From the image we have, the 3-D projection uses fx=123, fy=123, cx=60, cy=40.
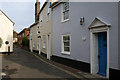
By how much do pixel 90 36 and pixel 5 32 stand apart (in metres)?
17.0

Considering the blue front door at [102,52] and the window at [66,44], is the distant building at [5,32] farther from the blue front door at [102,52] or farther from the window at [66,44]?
the blue front door at [102,52]

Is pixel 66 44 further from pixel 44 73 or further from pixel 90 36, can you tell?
pixel 44 73

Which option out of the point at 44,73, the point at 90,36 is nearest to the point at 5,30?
the point at 44,73

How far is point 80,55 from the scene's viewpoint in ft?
26.7

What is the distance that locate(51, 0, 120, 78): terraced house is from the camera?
5672mm

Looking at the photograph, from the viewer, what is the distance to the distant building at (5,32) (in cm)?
1990

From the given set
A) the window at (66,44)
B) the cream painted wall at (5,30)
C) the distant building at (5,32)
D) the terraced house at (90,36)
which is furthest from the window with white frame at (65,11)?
the cream painted wall at (5,30)

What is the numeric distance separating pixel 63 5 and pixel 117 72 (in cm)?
725

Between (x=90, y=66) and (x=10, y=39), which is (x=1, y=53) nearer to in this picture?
(x=10, y=39)

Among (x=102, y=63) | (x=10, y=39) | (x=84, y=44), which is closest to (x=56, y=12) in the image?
(x=84, y=44)

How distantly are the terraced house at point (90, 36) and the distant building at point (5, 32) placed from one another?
12.2m

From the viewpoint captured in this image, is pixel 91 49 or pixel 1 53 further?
pixel 1 53

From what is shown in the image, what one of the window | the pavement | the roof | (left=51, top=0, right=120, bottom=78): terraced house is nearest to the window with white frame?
(left=51, top=0, right=120, bottom=78): terraced house

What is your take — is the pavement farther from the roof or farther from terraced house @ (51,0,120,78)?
the roof
